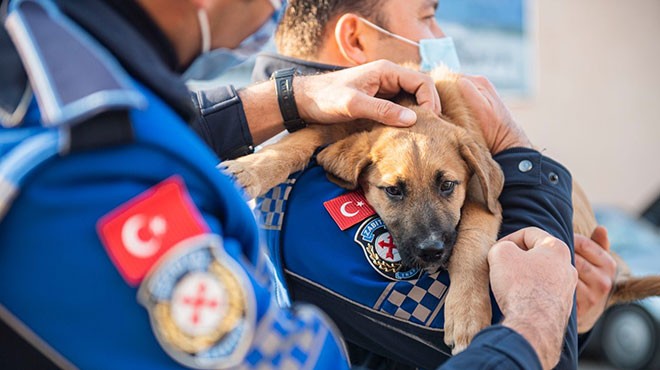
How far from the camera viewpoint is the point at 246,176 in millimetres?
2344

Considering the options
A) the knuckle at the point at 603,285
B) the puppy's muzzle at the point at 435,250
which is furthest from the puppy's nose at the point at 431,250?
the knuckle at the point at 603,285

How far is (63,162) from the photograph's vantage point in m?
1.01

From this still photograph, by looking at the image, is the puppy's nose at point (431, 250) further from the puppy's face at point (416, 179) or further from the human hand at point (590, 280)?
the human hand at point (590, 280)

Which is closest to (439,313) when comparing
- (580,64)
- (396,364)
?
(396,364)

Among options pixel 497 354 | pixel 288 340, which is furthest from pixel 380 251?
pixel 288 340

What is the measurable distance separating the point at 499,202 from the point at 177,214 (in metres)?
1.57

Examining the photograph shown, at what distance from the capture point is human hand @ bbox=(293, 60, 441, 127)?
232 centimetres

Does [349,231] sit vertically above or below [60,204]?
below

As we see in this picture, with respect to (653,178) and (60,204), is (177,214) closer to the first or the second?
(60,204)

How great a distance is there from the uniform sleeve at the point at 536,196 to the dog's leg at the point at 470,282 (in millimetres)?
68

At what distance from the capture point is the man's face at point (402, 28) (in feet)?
9.19

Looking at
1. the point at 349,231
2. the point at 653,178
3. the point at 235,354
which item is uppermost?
the point at 235,354

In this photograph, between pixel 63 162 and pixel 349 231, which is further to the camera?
pixel 349 231

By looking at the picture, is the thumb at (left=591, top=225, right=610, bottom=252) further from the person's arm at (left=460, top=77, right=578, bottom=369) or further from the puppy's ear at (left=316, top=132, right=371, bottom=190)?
the puppy's ear at (left=316, top=132, right=371, bottom=190)
